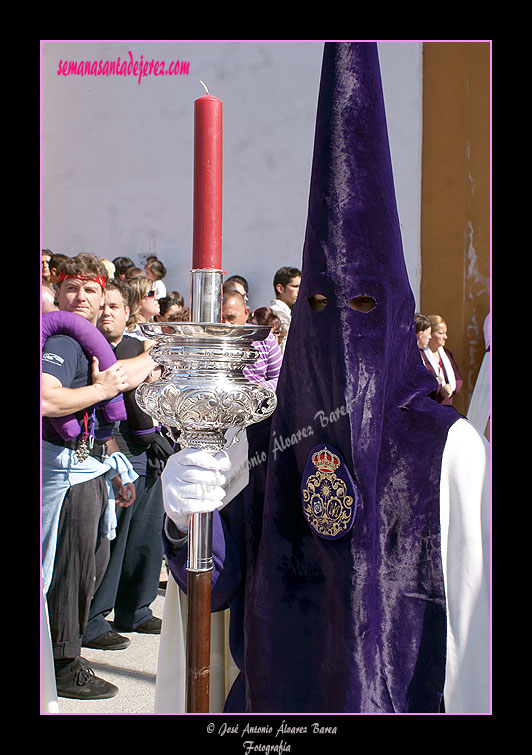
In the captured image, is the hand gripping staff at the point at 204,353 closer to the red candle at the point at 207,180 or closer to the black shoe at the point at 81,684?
the red candle at the point at 207,180

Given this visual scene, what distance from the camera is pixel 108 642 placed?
12.6 ft

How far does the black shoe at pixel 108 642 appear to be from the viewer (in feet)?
12.5

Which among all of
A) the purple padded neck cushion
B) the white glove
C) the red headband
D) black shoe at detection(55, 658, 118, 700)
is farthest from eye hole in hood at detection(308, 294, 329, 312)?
black shoe at detection(55, 658, 118, 700)

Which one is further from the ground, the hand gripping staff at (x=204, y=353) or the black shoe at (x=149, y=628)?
the hand gripping staff at (x=204, y=353)

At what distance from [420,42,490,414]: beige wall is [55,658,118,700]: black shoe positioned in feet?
16.4

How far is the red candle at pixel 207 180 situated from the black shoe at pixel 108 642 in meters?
3.14

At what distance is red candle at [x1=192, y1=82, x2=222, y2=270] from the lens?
1196 mm

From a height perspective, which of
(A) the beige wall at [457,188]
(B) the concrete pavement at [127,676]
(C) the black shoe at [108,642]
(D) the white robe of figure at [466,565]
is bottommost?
(B) the concrete pavement at [127,676]

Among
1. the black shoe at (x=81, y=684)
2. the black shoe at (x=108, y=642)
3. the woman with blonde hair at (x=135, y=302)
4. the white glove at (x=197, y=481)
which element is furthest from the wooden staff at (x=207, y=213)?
the black shoe at (x=108, y=642)

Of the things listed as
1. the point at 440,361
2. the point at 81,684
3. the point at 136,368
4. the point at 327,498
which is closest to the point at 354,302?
the point at 327,498

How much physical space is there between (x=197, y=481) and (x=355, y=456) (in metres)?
0.39

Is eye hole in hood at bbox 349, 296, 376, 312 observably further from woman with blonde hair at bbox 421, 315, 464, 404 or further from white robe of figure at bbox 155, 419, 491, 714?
woman with blonde hair at bbox 421, 315, 464, 404

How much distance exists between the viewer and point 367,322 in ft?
5.30

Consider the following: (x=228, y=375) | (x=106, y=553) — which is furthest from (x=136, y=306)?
(x=228, y=375)
